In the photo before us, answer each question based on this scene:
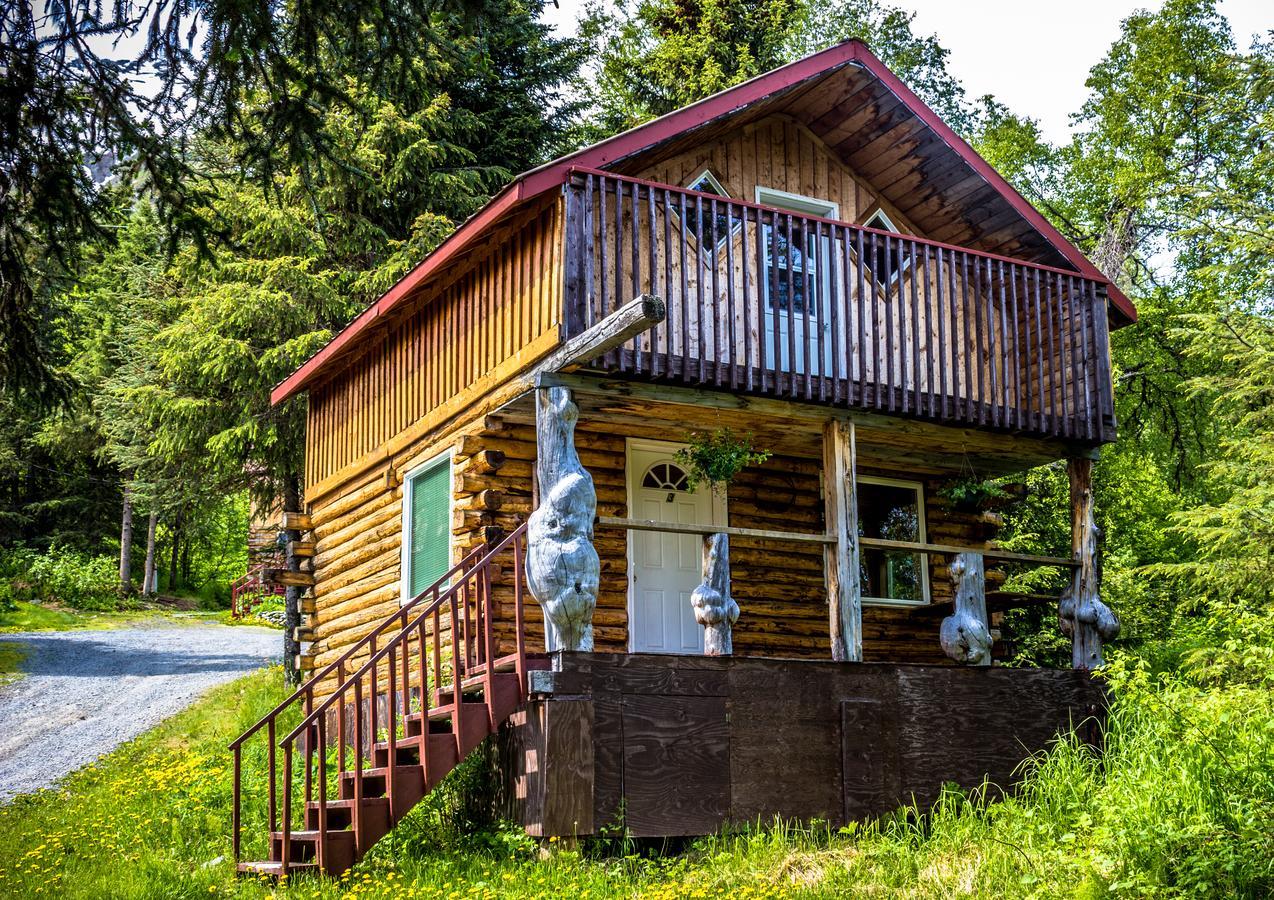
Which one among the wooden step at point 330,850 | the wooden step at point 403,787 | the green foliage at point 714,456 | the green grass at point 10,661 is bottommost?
the wooden step at point 330,850

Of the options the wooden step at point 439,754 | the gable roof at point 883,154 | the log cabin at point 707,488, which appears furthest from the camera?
the gable roof at point 883,154

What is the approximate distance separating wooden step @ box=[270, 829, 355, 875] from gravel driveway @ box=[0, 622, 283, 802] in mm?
6202

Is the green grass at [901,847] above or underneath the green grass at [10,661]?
underneath

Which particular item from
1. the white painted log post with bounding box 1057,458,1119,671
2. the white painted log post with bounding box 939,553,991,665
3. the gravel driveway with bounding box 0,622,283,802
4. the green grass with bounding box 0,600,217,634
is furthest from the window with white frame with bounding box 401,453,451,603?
the green grass with bounding box 0,600,217,634

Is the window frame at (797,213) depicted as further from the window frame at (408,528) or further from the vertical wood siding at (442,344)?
the window frame at (408,528)

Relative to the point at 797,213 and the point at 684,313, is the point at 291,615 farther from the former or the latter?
the point at 797,213

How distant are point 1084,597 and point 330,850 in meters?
7.78

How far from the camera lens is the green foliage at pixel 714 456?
12.9 metres

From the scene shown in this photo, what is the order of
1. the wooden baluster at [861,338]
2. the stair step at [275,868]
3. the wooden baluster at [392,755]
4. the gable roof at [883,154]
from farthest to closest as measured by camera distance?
the gable roof at [883,154], the wooden baluster at [861,338], the stair step at [275,868], the wooden baluster at [392,755]

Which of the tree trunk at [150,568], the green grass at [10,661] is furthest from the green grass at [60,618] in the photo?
the tree trunk at [150,568]

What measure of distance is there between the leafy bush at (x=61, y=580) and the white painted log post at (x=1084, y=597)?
27836 millimetres

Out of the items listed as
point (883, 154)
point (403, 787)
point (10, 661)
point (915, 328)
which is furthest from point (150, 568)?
point (403, 787)

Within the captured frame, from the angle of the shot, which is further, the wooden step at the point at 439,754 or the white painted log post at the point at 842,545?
the white painted log post at the point at 842,545

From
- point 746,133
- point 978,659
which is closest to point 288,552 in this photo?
point 746,133
